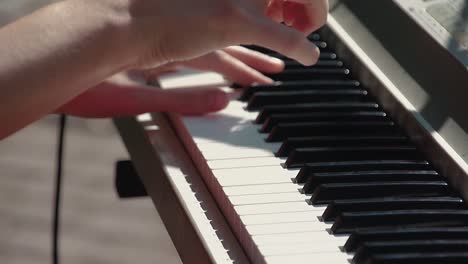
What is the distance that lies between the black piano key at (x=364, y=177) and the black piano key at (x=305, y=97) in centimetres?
26

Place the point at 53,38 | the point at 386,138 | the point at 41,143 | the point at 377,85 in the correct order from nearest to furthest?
the point at 53,38 < the point at 386,138 < the point at 377,85 < the point at 41,143

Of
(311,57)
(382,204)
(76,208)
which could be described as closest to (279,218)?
(382,204)

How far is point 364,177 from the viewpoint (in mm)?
1511

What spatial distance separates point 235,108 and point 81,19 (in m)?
0.40

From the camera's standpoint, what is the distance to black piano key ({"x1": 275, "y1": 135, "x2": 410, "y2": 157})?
5.31 feet

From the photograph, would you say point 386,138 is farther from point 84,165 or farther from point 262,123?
point 84,165

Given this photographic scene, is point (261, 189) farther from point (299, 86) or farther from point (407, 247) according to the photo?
point (299, 86)

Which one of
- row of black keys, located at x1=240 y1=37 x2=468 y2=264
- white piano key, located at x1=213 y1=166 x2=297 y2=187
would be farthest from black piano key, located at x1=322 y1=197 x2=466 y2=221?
white piano key, located at x1=213 y1=166 x2=297 y2=187

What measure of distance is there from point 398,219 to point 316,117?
34cm

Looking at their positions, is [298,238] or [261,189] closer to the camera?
[298,238]

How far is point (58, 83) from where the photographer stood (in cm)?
148

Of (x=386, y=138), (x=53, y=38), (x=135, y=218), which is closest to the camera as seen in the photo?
(x=53, y=38)

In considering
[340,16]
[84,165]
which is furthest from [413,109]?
[84,165]

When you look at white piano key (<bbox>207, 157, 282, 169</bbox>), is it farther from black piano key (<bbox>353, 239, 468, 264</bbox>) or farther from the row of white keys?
black piano key (<bbox>353, 239, 468, 264</bbox>)
